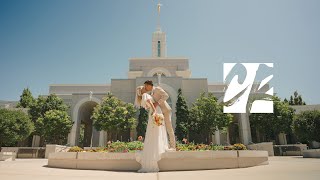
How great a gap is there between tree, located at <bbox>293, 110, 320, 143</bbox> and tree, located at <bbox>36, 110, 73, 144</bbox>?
26.5 m

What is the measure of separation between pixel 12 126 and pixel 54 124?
4.68 meters

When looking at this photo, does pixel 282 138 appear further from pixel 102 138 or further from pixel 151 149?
pixel 151 149

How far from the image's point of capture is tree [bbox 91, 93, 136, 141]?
27.4 metres

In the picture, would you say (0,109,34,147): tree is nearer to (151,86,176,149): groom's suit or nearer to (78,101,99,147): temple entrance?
(78,101,99,147): temple entrance

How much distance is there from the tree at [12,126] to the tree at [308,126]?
95.5 feet

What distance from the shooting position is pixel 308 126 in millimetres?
23484

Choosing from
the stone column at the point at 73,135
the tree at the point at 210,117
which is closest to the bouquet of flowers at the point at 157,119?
the tree at the point at 210,117

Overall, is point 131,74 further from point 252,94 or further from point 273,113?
point 273,113

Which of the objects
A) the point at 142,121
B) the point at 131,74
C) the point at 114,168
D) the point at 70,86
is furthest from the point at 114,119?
the point at 70,86

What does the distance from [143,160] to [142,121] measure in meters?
23.0

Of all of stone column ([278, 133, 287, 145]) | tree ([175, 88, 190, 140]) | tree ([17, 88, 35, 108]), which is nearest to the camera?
tree ([175, 88, 190, 140])

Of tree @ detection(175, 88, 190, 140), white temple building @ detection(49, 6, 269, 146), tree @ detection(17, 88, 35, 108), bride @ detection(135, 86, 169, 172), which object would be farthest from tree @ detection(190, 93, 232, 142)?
tree @ detection(17, 88, 35, 108)

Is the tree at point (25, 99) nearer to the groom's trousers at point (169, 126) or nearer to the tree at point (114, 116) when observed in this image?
the tree at point (114, 116)

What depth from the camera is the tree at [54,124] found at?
27844mm
